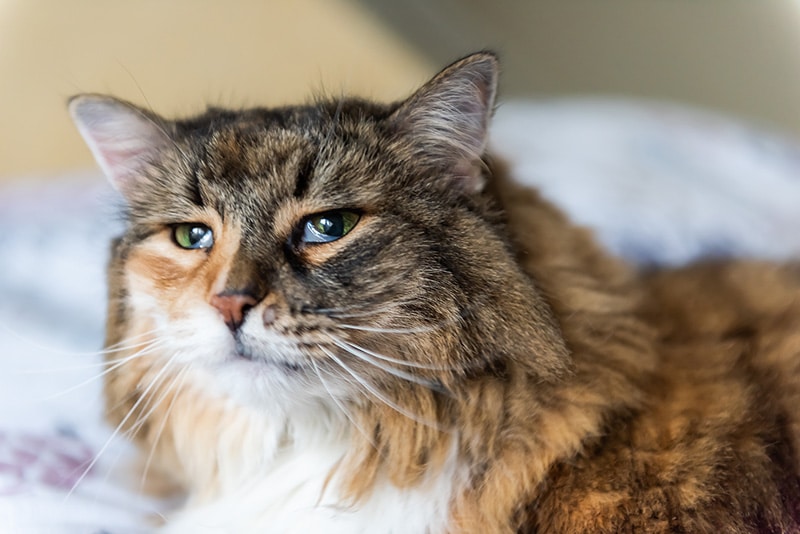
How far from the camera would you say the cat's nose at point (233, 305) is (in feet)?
2.80

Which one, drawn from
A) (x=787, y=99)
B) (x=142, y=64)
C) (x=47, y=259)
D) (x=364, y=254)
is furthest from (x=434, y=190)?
(x=787, y=99)

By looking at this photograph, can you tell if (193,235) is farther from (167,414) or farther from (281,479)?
(281,479)

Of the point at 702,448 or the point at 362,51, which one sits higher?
the point at 362,51

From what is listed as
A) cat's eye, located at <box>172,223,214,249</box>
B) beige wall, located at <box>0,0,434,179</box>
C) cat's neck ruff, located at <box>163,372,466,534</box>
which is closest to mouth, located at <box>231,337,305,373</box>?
cat's neck ruff, located at <box>163,372,466,534</box>

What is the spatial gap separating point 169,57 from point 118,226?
1253mm

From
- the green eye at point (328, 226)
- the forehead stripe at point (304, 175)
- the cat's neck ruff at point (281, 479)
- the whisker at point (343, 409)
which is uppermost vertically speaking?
the forehead stripe at point (304, 175)

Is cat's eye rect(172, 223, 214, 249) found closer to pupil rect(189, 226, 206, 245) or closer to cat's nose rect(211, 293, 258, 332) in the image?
pupil rect(189, 226, 206, 245)

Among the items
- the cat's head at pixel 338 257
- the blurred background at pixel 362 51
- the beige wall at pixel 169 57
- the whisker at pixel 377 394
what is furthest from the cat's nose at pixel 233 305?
the blurred background at pixel 362 51

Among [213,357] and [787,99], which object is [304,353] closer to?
[213,357]

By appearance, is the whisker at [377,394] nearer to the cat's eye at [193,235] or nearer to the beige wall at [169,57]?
the cat's eye at [193,235]

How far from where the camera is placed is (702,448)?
96cm

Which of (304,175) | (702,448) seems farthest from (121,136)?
(702,448)

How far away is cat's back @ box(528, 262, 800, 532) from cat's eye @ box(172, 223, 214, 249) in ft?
2.17

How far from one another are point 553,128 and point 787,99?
1254mm
